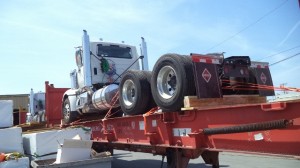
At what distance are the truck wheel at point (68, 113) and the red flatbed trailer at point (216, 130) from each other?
308 cm

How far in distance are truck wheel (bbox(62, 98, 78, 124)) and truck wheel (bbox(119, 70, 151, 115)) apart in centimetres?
346

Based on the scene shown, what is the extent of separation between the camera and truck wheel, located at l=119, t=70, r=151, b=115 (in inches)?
219

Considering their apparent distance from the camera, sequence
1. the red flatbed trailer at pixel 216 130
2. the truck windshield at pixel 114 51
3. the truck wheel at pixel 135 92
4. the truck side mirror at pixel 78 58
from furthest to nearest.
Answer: the truck windshield at pixel 114 51 → the truck side mirror at pixel 78 58 → the truck wheel at pixel 135 92 → the red flatbed trailer at pixel 216 130

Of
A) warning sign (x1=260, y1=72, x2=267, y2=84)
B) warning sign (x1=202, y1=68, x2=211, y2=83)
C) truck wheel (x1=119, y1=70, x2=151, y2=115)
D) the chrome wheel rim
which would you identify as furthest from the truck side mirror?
warning sign (x1=260, y1=72, x2=267, y2=84)

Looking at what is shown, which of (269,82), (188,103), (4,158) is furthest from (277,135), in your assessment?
(4,158)

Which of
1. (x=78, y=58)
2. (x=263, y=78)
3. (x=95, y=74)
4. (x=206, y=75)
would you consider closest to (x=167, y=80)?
(x=206, y=75)

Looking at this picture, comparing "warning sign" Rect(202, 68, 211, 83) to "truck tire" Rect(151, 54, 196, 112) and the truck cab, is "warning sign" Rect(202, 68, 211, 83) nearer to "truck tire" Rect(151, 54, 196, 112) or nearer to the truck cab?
"truck tire" Rect(151, 54, 196, 112)

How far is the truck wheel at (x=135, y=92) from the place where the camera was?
5566 millimetres

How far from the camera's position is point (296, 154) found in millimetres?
3164

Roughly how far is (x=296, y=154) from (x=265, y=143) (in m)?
0.38

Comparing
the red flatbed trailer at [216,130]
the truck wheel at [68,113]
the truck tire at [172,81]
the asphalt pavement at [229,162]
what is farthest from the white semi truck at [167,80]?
the asphalt pavement at [229,162]

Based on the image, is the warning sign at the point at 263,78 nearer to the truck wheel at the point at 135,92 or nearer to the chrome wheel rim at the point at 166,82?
the chrome wheel rim at the point at 166,82

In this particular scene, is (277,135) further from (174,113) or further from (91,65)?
(91,65)

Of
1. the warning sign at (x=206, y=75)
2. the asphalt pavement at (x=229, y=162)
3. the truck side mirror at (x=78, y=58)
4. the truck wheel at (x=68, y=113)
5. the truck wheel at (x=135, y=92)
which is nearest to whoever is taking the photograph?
the warning sign at (x=206, y=75)
